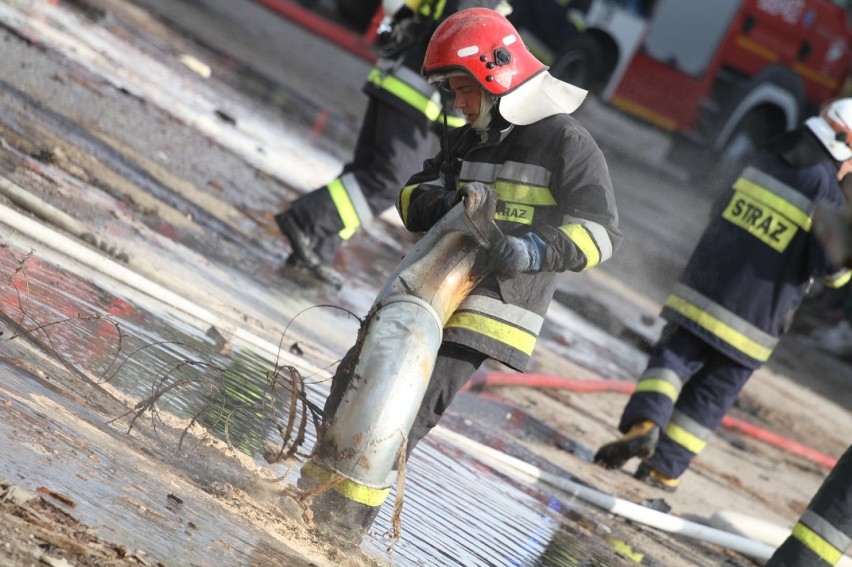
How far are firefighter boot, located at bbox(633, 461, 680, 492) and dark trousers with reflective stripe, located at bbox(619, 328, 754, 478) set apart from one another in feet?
0.11

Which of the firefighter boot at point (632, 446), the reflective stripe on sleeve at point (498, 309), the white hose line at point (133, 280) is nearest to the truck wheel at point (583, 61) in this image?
the firefighter boot at point (632, 446)

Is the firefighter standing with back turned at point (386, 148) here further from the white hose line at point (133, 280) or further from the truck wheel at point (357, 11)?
the truck wheel at point (357, 11)

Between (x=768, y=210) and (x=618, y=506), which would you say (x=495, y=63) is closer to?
(x=618, y=506)

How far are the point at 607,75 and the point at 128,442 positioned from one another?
11.4 meters

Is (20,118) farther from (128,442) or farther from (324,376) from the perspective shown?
(128,442)

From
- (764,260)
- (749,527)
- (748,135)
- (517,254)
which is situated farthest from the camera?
(748,135)

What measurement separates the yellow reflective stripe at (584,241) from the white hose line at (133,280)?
109 centimetres

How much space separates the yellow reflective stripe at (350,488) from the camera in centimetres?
322

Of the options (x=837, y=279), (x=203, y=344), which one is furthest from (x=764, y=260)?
(x=203, y=344)

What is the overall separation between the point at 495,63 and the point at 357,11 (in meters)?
12.8

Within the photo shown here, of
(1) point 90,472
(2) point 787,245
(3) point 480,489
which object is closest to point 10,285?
(1) point 90,472

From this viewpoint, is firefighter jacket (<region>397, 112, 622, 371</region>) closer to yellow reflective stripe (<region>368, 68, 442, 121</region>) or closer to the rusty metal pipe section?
the rusty metal pipe section

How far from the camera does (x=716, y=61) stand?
13.7 m

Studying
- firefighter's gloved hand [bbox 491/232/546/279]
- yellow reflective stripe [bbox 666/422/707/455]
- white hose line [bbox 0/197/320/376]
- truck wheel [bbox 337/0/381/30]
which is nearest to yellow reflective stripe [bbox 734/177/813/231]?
yellow reflective stripe [bbox 666/422/707/455]
